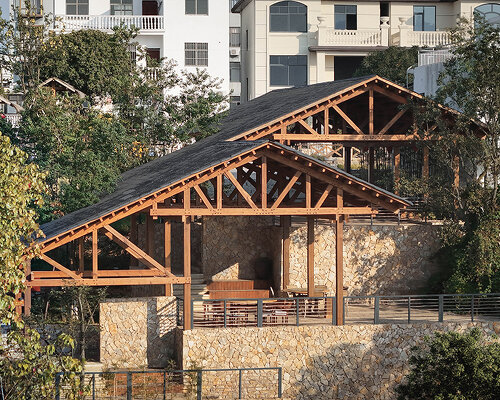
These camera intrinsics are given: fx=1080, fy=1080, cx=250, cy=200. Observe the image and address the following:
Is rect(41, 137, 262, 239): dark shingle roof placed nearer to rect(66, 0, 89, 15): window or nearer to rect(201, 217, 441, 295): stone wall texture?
rect(201, 217, 441, 295): stone wall texture

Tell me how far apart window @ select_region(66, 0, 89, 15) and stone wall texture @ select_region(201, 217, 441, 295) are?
30999mm

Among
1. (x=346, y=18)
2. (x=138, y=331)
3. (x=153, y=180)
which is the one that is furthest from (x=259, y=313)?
(x=346, y=18)

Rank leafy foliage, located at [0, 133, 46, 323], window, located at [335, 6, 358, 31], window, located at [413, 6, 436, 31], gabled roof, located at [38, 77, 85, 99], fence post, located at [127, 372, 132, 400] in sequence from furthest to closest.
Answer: window, located at [413, 6, 436, 31] → window, located at [335, 6, 358, 31] → gabled roof, located at [38, 77, 85, 99] → fence post, located at [127, 372, 132, 400] → leafy foliage, located at [0, 133, 46, 323]

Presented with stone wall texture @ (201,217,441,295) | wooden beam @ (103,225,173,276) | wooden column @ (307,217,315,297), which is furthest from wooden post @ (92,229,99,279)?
stone wall texture @ (201,217,441,295)

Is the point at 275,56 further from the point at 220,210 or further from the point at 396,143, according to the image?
the point at 220,210

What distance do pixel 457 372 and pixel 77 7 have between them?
144ft

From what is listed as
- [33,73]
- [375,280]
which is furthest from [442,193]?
[33,73]

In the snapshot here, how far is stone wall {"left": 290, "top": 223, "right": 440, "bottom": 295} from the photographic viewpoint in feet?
115

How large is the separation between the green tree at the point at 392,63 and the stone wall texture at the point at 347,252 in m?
26.1

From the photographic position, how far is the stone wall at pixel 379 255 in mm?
35125

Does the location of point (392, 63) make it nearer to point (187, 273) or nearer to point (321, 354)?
point (321, 354)

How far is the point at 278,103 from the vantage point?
134ft

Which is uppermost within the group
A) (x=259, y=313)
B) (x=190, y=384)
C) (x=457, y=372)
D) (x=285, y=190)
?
(x=285, y=190)

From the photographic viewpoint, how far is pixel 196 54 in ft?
205
